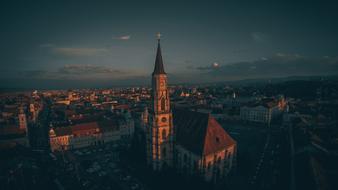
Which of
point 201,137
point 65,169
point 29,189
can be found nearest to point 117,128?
point 65,169

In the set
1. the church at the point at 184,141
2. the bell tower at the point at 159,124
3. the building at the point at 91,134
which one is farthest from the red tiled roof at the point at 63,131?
the bell tower at the point at 159,124

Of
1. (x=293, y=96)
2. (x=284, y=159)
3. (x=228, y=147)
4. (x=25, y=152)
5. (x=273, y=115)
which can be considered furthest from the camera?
(x=293, y=96)

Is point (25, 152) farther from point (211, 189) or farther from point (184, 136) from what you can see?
point (211, 189)

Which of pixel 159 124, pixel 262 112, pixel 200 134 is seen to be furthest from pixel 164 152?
pixel 262 112

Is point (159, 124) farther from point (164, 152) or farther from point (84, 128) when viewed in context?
point (84, 128)

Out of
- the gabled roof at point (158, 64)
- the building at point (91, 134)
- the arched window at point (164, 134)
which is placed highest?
the gabled roof at point (158, 64)

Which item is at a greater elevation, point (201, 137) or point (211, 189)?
point (201, 137)

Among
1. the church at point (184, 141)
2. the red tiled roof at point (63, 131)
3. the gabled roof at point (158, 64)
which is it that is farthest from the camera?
the red tiled roof at point (63, 131)

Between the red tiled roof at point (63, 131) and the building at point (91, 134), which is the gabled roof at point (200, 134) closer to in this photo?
the building at point (91, 134)
